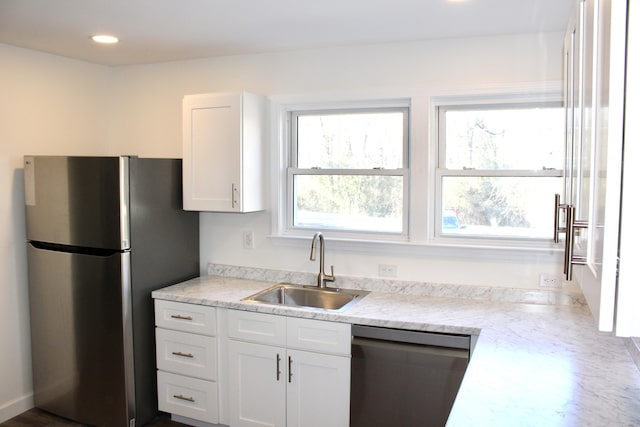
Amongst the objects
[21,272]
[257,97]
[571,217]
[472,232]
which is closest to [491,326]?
[472,232]

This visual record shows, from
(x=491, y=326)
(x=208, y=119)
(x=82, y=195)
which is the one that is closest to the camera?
(x=491, y=326)

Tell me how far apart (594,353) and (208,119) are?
2422 mm

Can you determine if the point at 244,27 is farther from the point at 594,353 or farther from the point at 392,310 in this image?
the point at 594,353

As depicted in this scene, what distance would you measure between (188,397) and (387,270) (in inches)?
54.6

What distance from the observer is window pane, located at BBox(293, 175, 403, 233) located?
11.0 feet

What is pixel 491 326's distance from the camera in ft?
8.15

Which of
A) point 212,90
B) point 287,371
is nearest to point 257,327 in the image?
point 287,371

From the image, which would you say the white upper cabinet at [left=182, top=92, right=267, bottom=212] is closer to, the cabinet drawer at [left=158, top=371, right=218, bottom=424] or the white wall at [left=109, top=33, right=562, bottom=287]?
the white wall at [left=109, top=33, right=562, bottom=287]

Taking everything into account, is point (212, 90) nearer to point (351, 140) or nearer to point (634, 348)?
point (351, 140)

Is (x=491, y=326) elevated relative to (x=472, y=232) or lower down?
lower down

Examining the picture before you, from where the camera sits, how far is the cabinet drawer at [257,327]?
2.88m

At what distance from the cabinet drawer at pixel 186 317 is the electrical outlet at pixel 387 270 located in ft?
3.29

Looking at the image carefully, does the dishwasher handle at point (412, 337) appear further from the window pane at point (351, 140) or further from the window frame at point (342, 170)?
the window pane at point (351, 140)

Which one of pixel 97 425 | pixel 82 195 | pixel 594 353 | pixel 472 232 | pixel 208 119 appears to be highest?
pixel 208 119
